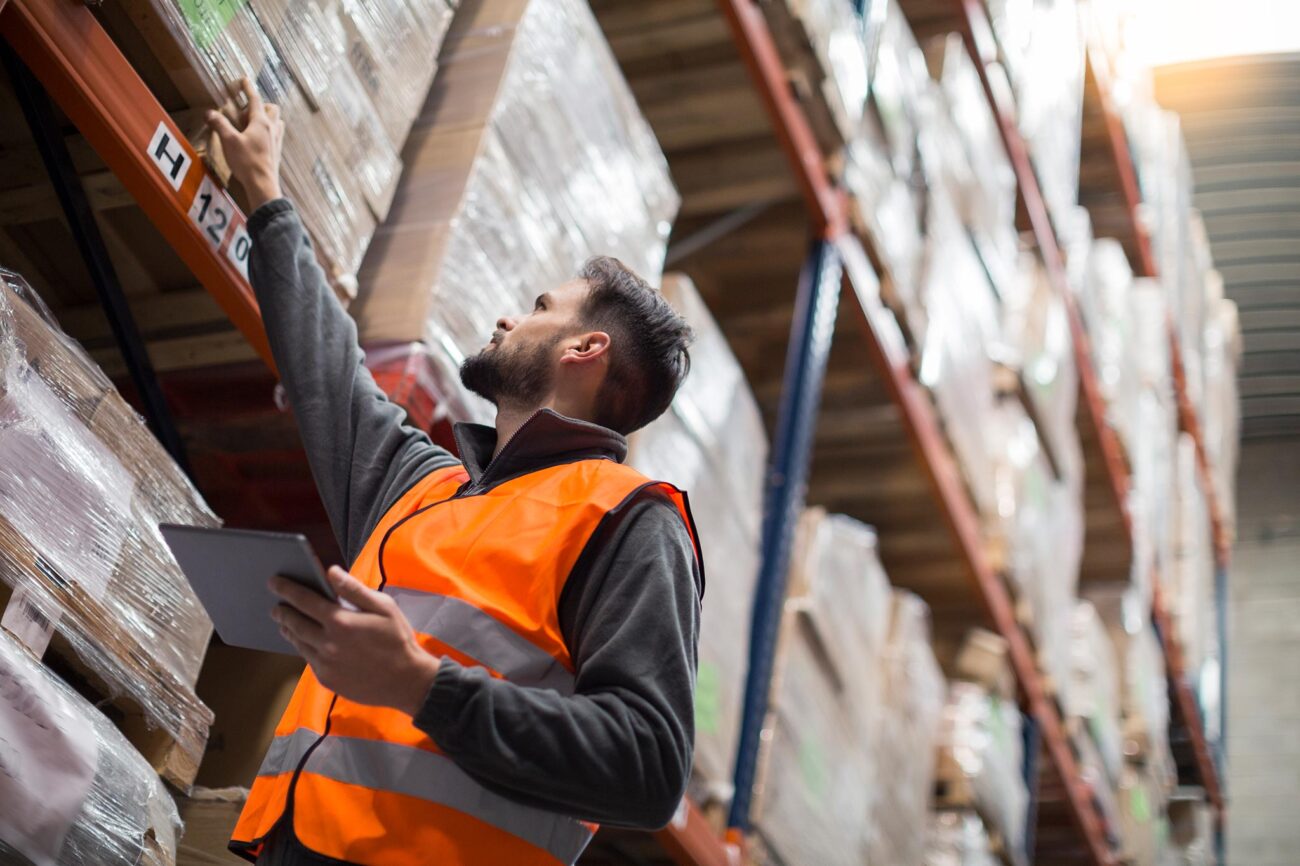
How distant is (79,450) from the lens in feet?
7.20

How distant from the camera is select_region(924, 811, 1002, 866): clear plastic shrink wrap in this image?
5.99 meters

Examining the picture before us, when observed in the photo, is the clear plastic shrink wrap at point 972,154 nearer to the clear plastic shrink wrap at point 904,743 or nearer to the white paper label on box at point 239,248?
the clear plastic shrink wrap at point 904,743

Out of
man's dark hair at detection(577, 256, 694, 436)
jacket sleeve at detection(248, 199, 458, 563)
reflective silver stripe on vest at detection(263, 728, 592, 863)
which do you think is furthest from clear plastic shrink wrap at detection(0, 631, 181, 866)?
man's dark hair at detection(577, 256, 694, 436)

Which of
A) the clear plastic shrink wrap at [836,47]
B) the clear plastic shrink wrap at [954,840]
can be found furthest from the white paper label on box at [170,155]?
the clear plastic shrink wrap at [954,840]

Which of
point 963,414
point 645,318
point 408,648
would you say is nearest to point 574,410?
point 645,318

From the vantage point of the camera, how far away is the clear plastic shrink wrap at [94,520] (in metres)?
2.02

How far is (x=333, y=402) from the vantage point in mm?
2242

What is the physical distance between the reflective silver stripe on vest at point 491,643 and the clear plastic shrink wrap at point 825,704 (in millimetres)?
2606

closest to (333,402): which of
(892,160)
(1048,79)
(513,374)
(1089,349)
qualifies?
(513,374)

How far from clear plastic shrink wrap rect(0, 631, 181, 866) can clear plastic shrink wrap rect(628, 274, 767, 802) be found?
170cm

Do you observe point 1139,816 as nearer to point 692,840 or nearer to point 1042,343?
point 1042,343

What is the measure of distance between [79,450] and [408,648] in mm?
913

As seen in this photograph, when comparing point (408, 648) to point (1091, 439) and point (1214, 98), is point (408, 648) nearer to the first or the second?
point (1091, 439)

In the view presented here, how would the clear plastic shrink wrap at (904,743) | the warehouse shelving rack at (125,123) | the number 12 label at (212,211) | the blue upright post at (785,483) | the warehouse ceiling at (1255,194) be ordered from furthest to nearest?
1. the warehouse ceiling at (1255,194)
2. the clear plastic shrink wrap at (904,743)
3. the blue upright post at (785,483)
4. the number 12 label at (212,211)
5. the warehouse shelving rack at (125,123)
